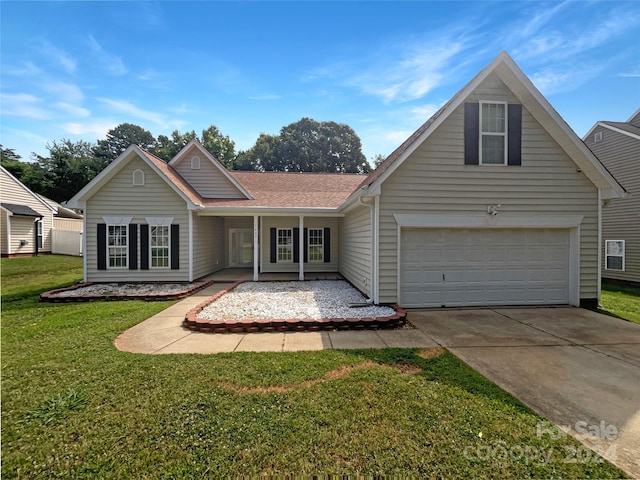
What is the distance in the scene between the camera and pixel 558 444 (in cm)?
253

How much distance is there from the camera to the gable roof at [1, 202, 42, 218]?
1680cm

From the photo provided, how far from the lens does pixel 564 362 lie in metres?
4.27

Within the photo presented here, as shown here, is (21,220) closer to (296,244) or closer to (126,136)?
(296,244)

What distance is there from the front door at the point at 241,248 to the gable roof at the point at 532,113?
978cm

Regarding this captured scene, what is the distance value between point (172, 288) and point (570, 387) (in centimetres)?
1023

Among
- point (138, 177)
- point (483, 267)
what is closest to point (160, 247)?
point (138, 177)

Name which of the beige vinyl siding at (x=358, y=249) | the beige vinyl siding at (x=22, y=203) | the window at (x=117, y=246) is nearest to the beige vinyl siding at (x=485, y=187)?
the beige vinyl siding at (x=358, y=249)

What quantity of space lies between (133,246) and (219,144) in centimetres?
3061

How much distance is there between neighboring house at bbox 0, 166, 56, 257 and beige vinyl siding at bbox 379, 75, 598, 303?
2224 centimetres

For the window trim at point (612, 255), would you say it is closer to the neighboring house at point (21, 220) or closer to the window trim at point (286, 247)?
the window trim at point (286, 247)

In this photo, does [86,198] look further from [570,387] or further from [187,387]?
[570,387]

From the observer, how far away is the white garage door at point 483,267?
7391mm

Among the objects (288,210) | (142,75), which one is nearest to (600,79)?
(288,210)

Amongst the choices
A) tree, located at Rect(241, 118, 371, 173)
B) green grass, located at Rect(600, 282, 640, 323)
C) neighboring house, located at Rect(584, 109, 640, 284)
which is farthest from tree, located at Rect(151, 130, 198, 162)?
green grass, located at Rect(600, 282, 640, 323)
